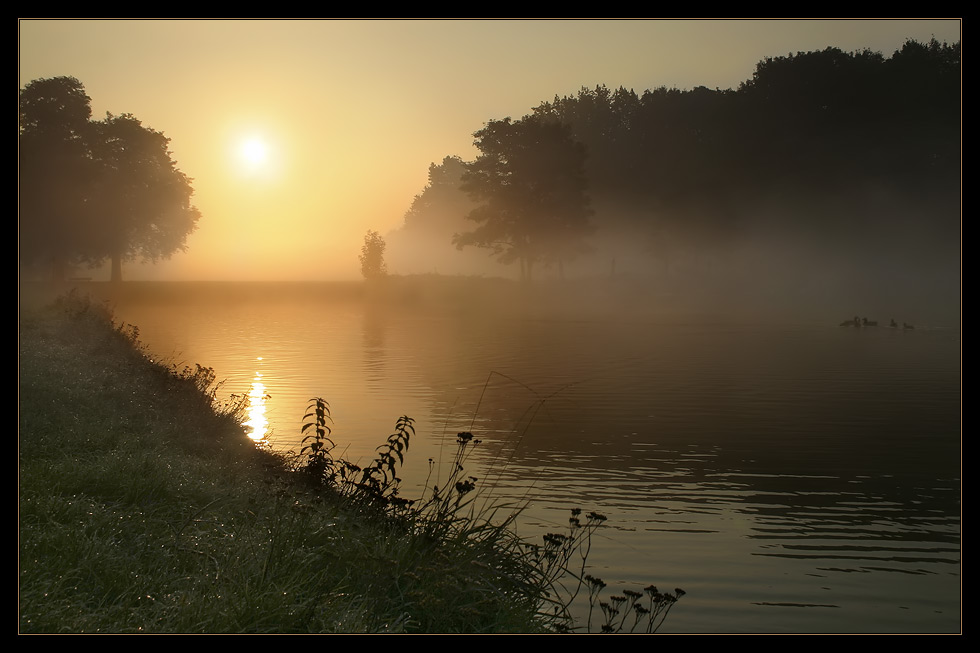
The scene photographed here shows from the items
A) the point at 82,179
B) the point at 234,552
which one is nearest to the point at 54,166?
the point at 82,179

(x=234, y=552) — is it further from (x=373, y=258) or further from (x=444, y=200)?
(x=444, y=200)

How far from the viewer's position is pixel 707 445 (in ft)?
49.9

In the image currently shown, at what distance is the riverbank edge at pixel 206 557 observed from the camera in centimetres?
552

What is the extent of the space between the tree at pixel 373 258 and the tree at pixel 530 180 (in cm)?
790

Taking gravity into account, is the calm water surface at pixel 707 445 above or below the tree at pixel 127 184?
below

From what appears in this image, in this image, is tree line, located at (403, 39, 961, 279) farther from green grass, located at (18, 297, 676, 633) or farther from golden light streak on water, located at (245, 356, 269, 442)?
green grass, located at (18, 297, 676, 633)

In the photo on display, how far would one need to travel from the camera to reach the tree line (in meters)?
60.3

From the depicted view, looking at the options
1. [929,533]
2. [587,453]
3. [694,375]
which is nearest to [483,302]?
[694,375]

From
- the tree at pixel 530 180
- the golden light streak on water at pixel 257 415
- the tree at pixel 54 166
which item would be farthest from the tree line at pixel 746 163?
the golden light streak on water at pixel 257 415

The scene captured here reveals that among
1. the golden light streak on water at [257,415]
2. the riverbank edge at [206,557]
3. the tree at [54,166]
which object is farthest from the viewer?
the tree at [54,166]

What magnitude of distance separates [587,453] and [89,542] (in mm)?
9279

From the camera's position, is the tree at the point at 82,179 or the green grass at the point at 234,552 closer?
the green grass at the point at 234,552

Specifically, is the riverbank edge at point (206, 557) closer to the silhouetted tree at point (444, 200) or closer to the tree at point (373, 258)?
the tree at point (373, 258)

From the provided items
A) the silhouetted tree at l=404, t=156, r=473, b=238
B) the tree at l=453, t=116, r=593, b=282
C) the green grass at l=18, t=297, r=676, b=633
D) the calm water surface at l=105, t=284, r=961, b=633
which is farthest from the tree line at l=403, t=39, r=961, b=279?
the green grass at l=18, t=297, r=676, b=633
